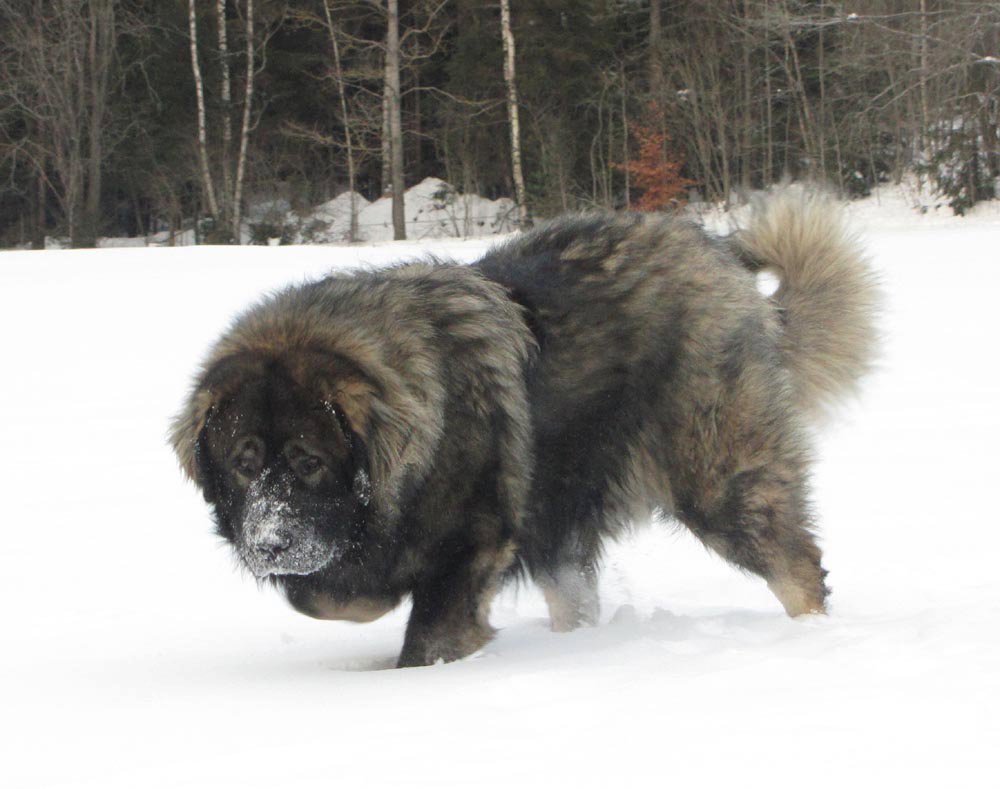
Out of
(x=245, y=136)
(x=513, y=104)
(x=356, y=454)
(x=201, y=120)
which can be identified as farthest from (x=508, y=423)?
(x=201, y=120)

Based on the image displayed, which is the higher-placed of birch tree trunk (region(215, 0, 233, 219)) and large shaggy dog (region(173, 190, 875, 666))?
birch tree trunk (region(215, 0, 233, 219))

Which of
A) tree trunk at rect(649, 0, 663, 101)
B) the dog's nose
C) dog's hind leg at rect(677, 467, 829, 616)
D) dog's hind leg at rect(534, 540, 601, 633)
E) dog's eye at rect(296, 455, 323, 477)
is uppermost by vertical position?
tree trunk at rect(649, 0, 663, 101)

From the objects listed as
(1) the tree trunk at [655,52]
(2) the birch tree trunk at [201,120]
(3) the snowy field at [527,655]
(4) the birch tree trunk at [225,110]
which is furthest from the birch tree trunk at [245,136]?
(3) the snowy field at [527,655]

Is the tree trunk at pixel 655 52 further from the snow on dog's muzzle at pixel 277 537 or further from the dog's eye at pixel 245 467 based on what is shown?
the snow on dog's muzzle at pixel 277 537

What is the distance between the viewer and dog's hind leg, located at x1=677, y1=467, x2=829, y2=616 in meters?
3.94

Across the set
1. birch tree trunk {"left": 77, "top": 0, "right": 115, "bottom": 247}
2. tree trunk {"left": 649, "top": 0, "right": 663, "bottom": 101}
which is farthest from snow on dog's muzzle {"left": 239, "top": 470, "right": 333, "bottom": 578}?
birch tree trunk {"left": 77, "top": 0, "right": 115, "bottom": 247}

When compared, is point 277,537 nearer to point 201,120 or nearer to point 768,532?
point 768,532

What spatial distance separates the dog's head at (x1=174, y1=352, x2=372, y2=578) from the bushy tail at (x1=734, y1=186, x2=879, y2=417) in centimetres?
182

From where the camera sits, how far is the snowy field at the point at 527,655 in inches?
88.9

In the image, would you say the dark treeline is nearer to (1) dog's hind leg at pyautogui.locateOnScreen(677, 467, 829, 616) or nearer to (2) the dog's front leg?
(1) dog's hind leg at pyautogui.locateOnScreen(677, 467, 829, 616)

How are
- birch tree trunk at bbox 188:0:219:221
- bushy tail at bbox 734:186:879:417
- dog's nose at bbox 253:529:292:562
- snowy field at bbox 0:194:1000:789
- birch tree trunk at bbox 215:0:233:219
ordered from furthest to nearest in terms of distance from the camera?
birch tree trunk at bbox 215:0:233:219, birch tree trunk at bbox 188:0:219:221, bushy tail at bbox 734:186:879:417, dog's nose at bbox 253:529:292:562, snowy field at bbox 0:194:1000:789

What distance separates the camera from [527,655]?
363cm

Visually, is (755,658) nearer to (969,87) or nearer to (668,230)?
(668,230)

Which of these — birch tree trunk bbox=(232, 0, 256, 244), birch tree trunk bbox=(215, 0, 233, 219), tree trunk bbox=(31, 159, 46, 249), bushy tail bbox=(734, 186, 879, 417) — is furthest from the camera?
tree trunk bbox=(31, 159, 46, 249)
